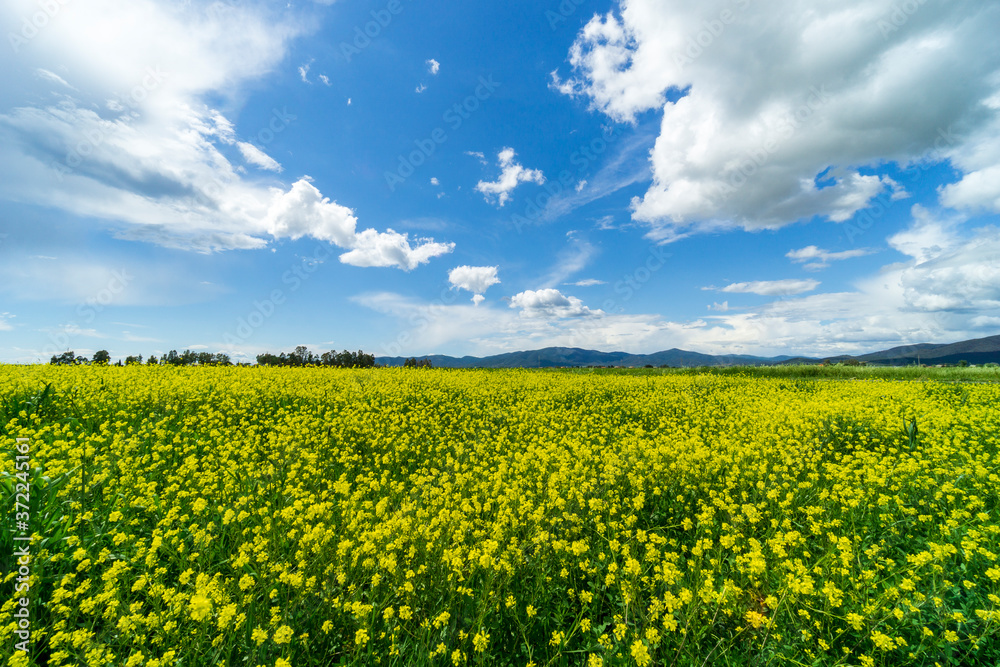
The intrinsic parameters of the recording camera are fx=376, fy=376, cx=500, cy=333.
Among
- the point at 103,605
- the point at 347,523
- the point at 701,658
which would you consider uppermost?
the point at 347,523

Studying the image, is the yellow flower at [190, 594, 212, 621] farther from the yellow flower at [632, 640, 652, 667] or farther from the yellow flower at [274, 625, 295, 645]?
the yellow flower at [632, 640, 652, 667]

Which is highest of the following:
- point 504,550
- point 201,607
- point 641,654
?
point 201,607

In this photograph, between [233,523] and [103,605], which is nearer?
[103,605]

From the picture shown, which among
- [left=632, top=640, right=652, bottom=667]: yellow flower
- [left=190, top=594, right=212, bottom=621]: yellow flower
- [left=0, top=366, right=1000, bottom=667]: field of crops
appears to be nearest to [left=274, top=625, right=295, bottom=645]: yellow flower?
[left=0, top=366, right=1000, bottom=667]: field of crops

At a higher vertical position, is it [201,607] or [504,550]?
[201,607]

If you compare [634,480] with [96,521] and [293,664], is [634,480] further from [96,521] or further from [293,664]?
[96,521]

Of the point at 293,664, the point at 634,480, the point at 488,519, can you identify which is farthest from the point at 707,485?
the point at 293,664

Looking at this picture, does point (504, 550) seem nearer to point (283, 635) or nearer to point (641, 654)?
point (641, 654)

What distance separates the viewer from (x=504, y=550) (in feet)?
13.7

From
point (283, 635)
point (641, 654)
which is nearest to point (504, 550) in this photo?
point (641, 654)

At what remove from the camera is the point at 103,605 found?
3.66 meters

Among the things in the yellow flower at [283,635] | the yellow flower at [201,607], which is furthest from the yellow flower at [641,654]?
the yellow flower at [201,607]

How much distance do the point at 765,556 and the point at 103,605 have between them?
703 centimetres

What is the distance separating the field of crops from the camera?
3139 millimetres
